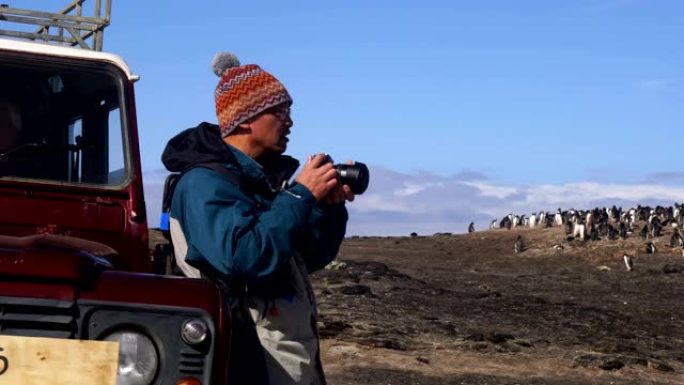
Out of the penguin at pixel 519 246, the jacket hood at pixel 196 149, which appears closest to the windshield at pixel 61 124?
the jacket hood at pixel 196 149

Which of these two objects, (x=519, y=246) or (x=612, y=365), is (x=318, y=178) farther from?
(x=519, y=246)

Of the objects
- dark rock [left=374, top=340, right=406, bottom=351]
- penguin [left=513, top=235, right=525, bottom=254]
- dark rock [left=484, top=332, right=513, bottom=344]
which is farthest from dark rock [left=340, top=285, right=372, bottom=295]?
penguin [left=513, top=235, right=525, bottom=254]

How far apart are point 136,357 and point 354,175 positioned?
0.94 meters

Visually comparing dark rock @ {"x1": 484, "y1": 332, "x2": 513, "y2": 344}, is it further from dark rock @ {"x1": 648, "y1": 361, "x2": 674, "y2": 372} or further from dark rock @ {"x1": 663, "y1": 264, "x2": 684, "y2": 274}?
dark rock @ {"x1": 663, "y1": 264, "x2": 684, "y2": 274}

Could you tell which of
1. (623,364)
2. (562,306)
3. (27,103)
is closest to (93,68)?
(27,103)

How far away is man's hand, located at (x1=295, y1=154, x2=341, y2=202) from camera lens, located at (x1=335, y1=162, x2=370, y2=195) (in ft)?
0.18

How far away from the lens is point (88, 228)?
206 inches

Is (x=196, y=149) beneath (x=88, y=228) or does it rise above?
above

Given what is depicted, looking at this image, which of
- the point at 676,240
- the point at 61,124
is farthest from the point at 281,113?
the point at 676,240

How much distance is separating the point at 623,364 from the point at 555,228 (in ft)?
106

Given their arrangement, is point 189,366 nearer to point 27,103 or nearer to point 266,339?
point 266,339

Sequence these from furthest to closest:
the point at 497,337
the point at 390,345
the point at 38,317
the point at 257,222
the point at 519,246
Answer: the point at 519,246 → the point at 497,337 → the point at 390,345 → the point at 257,222 → the point at 38,317

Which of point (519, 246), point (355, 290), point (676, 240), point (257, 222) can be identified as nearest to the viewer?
point (257, 222)

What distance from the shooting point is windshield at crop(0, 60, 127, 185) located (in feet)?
17.7
